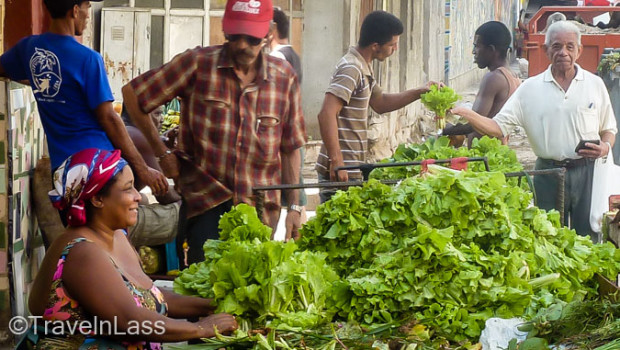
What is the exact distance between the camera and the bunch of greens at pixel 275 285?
3980 millimetres

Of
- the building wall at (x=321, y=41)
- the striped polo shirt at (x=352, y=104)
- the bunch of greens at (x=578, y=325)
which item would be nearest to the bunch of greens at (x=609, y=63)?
the building wall at (x=321, y=41)

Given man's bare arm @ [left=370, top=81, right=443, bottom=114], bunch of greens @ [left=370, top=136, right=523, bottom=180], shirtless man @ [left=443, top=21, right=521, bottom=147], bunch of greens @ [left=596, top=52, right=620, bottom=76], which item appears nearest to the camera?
bunch of greens @ [left=370, top=136, right=523, bottom=180]

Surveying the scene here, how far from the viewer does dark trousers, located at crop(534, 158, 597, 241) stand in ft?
25.2

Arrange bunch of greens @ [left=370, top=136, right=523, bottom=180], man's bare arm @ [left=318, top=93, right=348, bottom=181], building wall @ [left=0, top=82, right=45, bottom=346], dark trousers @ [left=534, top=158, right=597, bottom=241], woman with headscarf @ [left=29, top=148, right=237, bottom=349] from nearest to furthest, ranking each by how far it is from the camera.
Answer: woman with headscarf @ [left=29, top=148, right=237, bottom=349] → building wall @ [left=0, top=82, right=45, bottom=346] → bunch of greens @ [left=370, top=136, right=523, bottom=180] → man's bare arm @ [left=318, top=93, right=348, bottom=181] → dark trousers @ [left=534, top=158, right=597, bottom=241]

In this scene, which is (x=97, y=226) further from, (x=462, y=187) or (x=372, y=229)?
(x=462, y=187)

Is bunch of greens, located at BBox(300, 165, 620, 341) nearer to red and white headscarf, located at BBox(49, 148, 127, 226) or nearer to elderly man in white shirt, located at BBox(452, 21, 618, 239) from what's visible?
red and white headscarf, located at BBox(49, 148, 127, 226)

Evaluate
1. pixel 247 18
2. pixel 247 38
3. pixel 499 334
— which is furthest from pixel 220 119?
pixel 499 334

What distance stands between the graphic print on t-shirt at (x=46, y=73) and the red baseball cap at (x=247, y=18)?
3.23 feet

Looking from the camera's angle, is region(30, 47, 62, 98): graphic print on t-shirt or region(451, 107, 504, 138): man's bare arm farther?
region(451, 107, 504, 138): man's bare arm

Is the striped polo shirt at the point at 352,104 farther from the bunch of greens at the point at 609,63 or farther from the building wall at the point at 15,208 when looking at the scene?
the bunch of greens at the point at 609,63

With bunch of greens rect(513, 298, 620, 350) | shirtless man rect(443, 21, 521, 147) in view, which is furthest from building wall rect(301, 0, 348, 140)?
bunch of greens rect(513, 298, 620, 350)

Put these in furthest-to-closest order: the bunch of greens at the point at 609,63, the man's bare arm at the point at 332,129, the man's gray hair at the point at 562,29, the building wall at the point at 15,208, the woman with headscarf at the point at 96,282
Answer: the bunch of greens at the point at 609,63 < the man's gray hair at the point at 562,29 < the man's bare arm at the point at 332,129 < the building wall at the point at 15,208 < the woman with headscarf at the point at 96,282

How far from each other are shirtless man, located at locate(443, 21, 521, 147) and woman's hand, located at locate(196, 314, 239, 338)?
15.9ft

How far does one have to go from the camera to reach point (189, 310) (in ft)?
13.9
